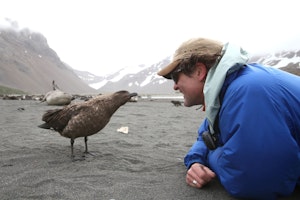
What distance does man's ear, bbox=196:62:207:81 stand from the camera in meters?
2.65

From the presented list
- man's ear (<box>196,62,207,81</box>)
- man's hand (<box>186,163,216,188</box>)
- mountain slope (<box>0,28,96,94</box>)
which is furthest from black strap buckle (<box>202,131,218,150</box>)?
mountain slope (<box>0,28,96,94</box>)

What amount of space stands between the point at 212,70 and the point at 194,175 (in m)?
1.10

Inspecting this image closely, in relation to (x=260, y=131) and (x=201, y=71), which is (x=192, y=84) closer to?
(x=201, y=71)

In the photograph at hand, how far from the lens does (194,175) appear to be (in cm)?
311

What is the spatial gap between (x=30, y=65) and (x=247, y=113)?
16713cm

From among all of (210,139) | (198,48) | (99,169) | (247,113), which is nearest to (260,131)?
(247,113)

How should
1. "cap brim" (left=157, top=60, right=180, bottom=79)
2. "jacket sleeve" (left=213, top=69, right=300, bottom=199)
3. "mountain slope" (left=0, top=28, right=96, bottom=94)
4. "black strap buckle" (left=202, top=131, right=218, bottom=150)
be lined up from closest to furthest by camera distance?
"jacket sleeve" (left=213, top=69, right=300, bottom=199), "cap brim" (left=157, top=60, right=180, bottom=79), "black strap buckle" (left=202, top=131, right=218, bottom=150), "mountain slope" (left=0, top=28, right=96, bottom=94)

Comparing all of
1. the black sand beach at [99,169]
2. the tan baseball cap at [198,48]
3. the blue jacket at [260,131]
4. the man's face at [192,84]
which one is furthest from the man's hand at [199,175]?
the tan baseball cap at [198,48]

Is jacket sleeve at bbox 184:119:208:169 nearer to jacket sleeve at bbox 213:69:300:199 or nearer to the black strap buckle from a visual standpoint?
the black strap buckle

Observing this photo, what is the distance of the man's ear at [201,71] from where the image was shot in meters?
2.65

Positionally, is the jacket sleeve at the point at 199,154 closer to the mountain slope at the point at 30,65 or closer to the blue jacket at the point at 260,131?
the blue jacket at the point at 260,131

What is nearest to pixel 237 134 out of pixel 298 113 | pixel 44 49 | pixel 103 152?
pixel 298 113

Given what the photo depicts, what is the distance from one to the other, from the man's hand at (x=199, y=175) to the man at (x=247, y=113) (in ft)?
0.90

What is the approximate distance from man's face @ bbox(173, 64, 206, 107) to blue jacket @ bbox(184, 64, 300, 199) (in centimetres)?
27
